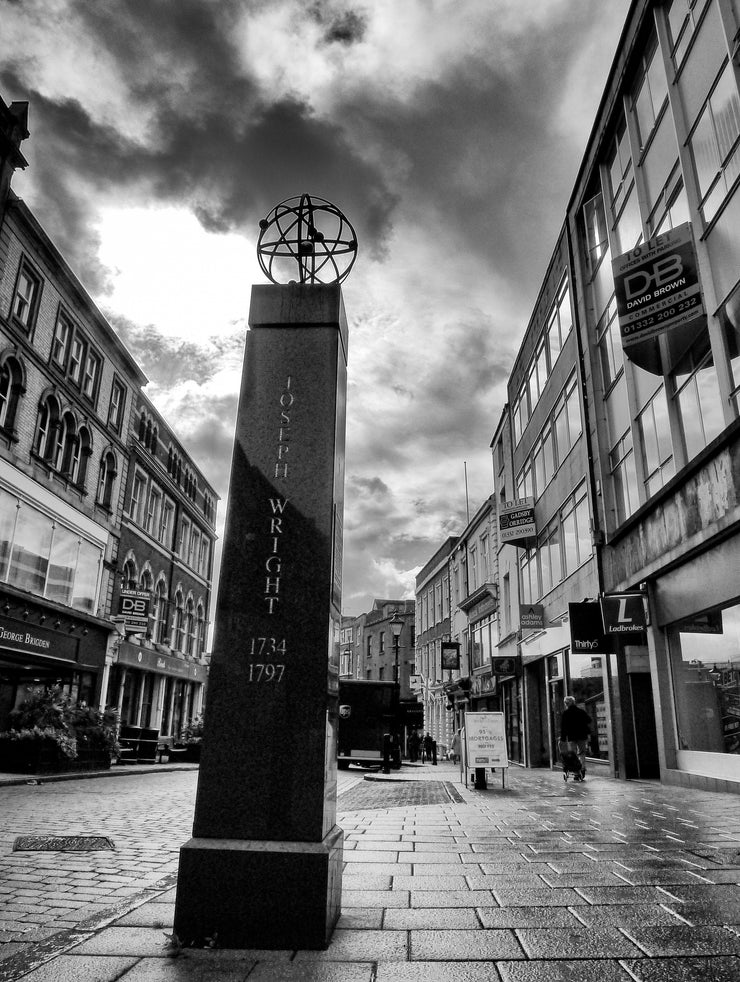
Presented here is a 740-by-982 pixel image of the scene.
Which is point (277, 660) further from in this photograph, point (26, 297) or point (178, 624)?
point (178, 624)

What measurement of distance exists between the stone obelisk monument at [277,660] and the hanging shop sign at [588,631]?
522 inches

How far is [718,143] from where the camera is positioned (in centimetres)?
1187

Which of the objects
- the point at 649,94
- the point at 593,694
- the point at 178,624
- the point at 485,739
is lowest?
the point at 485,739

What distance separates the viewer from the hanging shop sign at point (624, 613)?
14719 millimetres

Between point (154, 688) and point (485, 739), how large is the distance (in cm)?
2297

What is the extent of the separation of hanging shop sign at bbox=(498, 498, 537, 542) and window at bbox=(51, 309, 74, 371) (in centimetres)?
1607

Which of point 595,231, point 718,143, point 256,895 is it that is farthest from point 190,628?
point 256,895

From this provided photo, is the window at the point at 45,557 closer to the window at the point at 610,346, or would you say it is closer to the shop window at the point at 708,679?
the window at the point at 610,346

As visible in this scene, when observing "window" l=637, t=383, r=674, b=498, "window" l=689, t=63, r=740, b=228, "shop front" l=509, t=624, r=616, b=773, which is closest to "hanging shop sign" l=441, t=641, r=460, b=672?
"shop front" l=509, t=624, r=616, b=773

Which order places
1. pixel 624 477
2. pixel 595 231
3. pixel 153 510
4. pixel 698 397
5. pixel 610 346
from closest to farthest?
pixel 698 397, pixel 624 477, pixel 610 346, pixel 595 231, pixel 153 510

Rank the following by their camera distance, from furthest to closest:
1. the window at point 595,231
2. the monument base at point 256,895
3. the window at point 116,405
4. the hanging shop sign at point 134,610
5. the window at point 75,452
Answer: the window at point 116,405 → the hanging shop sign at point 134,610 → the window at point 75,452 → the window at point 595,231 → the monument base at point 256,895

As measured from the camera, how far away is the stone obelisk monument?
3586 mm

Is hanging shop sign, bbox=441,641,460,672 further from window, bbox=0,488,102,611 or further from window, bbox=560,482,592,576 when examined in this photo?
window, bbox=0,488,102,611

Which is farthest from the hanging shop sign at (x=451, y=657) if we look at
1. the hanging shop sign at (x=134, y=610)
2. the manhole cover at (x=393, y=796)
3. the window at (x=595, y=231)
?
the window at (x=595, y=231)
